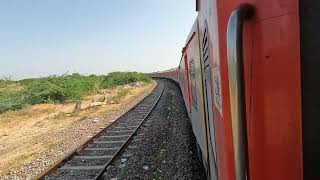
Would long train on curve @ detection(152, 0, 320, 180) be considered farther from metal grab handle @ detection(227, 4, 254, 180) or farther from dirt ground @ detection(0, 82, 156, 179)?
dirt ground @ detection(0, 82, 156, 179)

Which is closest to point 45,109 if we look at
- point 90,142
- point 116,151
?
point 90,142

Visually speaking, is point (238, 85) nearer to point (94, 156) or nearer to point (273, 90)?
point (273, 90)

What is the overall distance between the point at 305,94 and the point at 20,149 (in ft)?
39.5

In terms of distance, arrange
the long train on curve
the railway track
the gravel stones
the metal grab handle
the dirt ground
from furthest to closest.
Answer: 1. the dirt ground
2. the railway track
3. the gravel stones
4. the metal grab handle
5. the long train on curve

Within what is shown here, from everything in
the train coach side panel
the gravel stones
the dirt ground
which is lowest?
the dirt ground

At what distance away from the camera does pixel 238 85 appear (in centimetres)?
140

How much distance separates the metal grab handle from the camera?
1.40 metres

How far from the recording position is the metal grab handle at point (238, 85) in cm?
140

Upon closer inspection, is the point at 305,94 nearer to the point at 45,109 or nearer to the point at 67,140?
the point at 67,140

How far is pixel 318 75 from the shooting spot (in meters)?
1.14

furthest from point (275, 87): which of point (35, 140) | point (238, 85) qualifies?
point (35, 140)

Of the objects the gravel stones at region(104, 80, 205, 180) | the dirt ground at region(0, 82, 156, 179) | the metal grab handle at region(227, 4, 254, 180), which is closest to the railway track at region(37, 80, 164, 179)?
the gravel stones at region(104, 80, 205, 180)

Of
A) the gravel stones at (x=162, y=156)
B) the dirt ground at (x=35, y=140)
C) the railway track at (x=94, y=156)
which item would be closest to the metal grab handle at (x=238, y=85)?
the gravel stones at (x=162, y=156)

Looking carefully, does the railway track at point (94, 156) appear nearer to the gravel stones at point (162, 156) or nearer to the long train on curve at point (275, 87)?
the gravel stones at point (162, 156)
